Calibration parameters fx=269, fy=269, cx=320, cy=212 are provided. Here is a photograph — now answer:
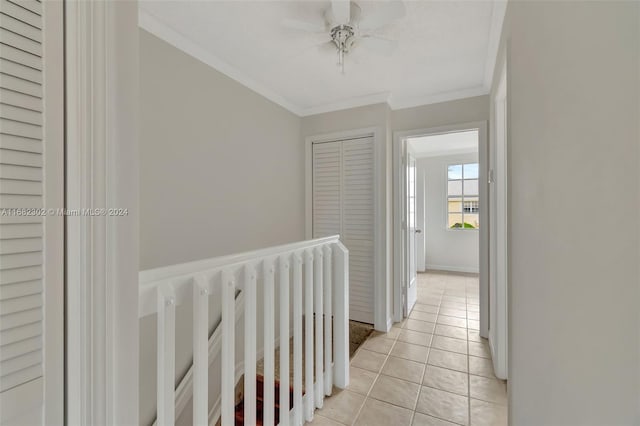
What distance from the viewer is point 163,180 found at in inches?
70.9

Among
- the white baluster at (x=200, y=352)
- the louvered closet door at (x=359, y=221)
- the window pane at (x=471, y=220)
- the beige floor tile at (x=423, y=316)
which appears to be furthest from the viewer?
the window pane at (x=471, y=220)

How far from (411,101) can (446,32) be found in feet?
3.62

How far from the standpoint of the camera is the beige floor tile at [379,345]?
8.14ft

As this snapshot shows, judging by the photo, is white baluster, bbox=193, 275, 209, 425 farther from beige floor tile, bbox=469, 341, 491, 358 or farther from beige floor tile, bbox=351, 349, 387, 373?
beige floor tile, bbox=469, 341, 491, 358

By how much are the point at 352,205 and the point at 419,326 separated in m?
1.52

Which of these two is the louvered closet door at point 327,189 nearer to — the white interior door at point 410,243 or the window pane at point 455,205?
the white interior door at point 410,243

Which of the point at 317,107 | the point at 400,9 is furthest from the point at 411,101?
the point at 400,9

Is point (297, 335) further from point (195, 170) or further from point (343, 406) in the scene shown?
point (195, 170)

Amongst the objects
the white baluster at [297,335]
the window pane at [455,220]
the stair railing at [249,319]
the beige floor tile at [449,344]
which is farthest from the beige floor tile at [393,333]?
the window pane at [455,220]

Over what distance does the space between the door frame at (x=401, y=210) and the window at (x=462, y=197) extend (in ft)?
9.53

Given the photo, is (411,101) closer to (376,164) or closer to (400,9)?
(376,164)

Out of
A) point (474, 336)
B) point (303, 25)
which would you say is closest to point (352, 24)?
point (303, 25)

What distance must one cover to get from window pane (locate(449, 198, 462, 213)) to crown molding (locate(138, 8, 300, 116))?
13.9ft

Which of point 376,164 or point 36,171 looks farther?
point 376,164
